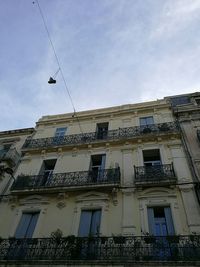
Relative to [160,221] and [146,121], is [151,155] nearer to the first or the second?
[146,121]

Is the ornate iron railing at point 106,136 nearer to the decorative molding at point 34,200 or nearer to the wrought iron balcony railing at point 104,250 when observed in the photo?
the decorative molding at point 34,200

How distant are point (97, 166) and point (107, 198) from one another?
2.82 meters

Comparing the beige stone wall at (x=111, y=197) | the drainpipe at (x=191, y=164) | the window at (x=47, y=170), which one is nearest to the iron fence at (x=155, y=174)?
the beige stone wall at (x=111, y=197)

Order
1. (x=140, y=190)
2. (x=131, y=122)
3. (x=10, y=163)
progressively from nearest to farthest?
(x=140, y=190) < (x=10, y=163) < (x=131, y=122)

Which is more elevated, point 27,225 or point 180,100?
point 180,100

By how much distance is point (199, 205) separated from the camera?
31.8 ft

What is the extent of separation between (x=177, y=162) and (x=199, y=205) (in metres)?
2.57

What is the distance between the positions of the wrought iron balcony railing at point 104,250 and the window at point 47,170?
3.85 metres

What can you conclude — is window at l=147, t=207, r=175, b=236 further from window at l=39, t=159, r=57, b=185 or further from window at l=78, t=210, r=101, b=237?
window at l=39, t=159, r=57, b=185

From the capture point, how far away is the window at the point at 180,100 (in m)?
16.3

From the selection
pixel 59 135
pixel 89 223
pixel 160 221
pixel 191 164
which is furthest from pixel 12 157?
pixel 191 164

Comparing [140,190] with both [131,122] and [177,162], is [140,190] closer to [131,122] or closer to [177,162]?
[177,162]

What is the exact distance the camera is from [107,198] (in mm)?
10844

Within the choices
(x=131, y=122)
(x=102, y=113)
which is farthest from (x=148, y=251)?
(x=102, y=113)
